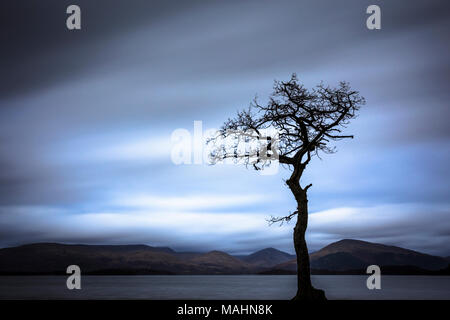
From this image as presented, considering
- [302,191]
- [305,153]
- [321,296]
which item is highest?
[305,153]

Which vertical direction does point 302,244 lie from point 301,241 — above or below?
below

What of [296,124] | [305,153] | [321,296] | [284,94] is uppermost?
[284,94]

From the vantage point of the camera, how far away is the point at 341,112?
58.1ft
